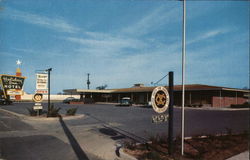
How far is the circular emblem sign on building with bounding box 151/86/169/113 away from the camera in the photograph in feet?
20.9

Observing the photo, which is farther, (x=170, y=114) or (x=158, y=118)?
(x=158, y=118)

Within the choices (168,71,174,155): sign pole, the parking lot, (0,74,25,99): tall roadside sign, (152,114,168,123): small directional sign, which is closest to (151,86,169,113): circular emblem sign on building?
(152,114,168,123): small directional sign

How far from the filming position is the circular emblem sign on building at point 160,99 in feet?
20.9

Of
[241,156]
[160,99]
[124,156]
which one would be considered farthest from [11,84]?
[241,156]

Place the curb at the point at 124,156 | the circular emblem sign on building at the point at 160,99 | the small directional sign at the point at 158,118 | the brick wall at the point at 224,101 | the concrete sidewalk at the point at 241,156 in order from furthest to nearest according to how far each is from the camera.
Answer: the brick wall at the point at 224,101, the circular emblem sign on building at the point at 160,99, the small directional sign at the point at 158,118, the curb at the point at 124,156, the concrete sidewalk at the point at 241,156

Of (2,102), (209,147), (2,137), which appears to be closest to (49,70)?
(2,137)

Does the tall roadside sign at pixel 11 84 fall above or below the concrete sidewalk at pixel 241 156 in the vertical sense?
above

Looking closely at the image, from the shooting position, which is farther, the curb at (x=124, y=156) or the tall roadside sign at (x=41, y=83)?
the tall roadside sign at (x=41, y=83)

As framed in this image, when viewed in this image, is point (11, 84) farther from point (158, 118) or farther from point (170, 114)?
point (170, 114)

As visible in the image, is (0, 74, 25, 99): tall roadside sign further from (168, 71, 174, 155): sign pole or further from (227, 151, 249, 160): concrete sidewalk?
(227, 151, 249, 160): concrete sidewalk

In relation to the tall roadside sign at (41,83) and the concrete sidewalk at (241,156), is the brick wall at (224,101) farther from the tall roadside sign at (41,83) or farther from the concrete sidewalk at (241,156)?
the concrete sidewalk at (241,156)

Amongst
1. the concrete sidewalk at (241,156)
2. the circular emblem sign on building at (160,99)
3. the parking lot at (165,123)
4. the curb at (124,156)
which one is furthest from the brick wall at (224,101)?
the curb at (124,156)

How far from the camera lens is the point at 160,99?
21.3 feet

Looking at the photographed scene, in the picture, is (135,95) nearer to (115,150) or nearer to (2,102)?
(2,102)
